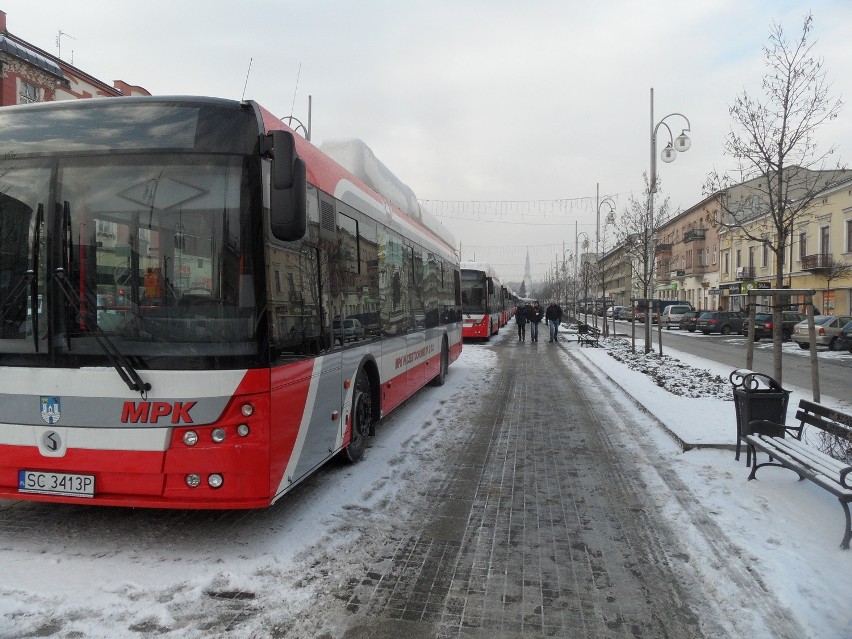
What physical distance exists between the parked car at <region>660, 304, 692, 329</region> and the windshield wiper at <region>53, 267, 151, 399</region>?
46.0m

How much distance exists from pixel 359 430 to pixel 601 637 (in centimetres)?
348

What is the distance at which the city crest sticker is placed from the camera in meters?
3.90

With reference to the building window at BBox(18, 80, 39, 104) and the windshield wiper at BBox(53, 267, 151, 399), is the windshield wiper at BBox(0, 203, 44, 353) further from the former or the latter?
the building window at BBox(18, 80, 39, 104)

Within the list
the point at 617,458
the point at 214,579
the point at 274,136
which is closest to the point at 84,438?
the point at 214,579

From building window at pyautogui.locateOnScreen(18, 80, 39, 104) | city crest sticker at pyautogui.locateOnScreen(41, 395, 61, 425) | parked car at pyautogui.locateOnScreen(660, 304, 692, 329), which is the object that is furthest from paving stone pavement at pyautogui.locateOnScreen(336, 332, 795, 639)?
parked car at pyautogui.locateOnScreen(660, 304, 692, 329)

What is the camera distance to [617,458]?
6.69m

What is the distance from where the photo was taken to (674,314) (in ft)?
151

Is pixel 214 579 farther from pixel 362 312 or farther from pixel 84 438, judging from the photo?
pixel 362 312

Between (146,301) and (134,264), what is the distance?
26 centimetres

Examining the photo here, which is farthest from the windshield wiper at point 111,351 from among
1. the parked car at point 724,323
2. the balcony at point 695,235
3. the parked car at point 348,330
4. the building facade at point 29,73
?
the balcony at point 695,235

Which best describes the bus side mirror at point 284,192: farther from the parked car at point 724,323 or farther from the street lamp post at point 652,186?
the parked car at point 724,323

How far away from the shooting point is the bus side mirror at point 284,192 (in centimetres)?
385

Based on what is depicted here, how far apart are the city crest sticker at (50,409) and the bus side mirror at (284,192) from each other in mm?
1774

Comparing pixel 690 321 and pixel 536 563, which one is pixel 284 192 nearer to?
pixel 536 563
